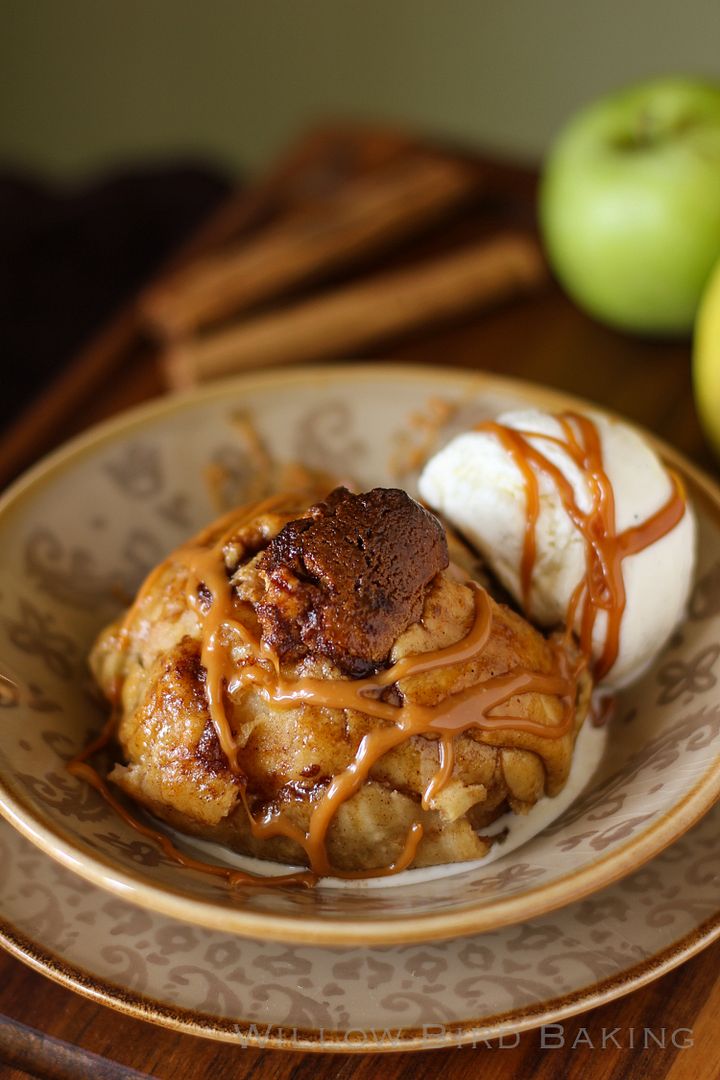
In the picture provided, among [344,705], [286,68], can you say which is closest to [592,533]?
[344,705]

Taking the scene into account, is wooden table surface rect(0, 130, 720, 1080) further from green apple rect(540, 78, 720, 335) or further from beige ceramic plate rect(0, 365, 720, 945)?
green apple rect(540, 78, 720, 335)

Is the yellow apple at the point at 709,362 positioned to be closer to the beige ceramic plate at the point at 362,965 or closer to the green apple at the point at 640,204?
the green apple at the point at 640,204

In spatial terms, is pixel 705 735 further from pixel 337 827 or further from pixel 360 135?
pixel 360 135

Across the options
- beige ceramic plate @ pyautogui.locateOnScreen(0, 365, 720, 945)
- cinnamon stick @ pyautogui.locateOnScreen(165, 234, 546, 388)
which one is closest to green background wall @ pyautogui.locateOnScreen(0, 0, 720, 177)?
cinnamon stick @ pyautogui.locateOnScreen(165, 234, 546, 388)

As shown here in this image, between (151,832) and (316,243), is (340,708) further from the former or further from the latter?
(316,243)

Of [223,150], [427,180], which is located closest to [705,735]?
[427,180]
